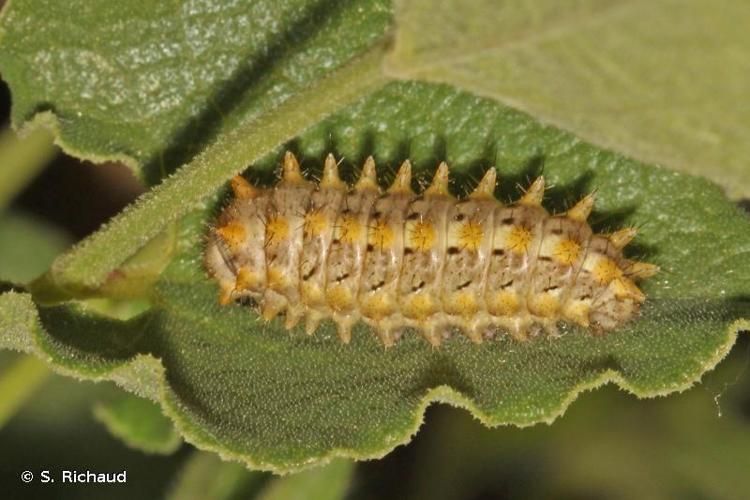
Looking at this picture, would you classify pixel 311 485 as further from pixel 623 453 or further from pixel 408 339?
pixel 623 453

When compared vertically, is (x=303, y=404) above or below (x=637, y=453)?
above

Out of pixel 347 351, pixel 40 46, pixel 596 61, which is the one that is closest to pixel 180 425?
pixel 347 351

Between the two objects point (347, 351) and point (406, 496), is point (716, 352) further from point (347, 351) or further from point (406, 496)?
point (406, 496)

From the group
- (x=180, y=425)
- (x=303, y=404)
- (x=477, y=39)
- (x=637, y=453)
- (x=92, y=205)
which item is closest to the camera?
(x=477, y=39)

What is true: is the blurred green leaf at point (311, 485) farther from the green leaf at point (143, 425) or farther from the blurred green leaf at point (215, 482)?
the green leaf at point (143, 425)

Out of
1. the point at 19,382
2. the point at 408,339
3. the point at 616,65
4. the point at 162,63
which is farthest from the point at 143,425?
the point at 616,65

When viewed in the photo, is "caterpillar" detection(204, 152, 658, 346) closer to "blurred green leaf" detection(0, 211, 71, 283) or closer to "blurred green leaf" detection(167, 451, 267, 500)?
"blurred green leaf" detection(167, 451, 267, 500)

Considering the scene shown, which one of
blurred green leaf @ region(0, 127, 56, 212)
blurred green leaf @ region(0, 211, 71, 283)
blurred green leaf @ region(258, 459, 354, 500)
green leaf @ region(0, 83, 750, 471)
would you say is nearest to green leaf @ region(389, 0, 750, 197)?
green leaf @ region(0, 83, 750, 471)
